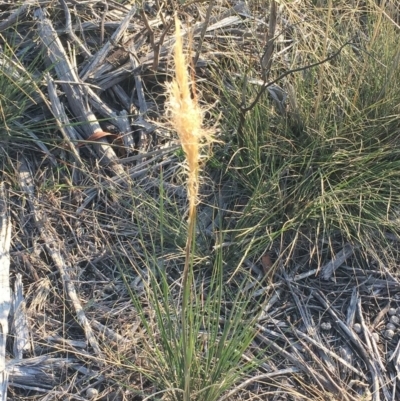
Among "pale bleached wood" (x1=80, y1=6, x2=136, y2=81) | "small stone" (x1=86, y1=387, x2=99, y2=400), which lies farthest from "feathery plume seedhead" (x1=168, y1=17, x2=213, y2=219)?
"pale bleached wood" (x1=80, y1=6, x2=136, y2=81)

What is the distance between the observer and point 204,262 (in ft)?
7.73

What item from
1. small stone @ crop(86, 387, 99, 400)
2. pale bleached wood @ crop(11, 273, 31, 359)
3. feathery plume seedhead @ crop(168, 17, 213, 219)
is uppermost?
feathery plume seedhead @ crop(168, 17, 213, 219)

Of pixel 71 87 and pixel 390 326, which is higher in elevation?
pixel 71 87

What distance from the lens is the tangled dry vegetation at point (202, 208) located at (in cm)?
211

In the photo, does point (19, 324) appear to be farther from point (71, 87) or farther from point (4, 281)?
point (71, 87)

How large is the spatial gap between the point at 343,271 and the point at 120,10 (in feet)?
5.12

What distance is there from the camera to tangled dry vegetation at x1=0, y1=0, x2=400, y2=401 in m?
2.11

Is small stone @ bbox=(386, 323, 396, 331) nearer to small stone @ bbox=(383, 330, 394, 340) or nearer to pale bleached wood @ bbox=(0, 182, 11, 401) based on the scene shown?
small stone @ bbox=(383, 330, 394, 340)

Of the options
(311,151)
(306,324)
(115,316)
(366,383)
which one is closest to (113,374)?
(115,316)

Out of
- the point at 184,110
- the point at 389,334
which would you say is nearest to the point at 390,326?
the point at 389,334

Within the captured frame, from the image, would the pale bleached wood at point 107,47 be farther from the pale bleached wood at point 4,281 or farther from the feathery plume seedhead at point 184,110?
the feathery plume seedhead at point 184,110

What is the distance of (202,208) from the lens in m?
2.57

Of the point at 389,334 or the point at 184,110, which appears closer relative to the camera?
the point at 184,110

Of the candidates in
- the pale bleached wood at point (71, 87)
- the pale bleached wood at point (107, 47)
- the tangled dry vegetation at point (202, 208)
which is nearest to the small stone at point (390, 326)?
the tangled dry vegetation at point (202, 208)
